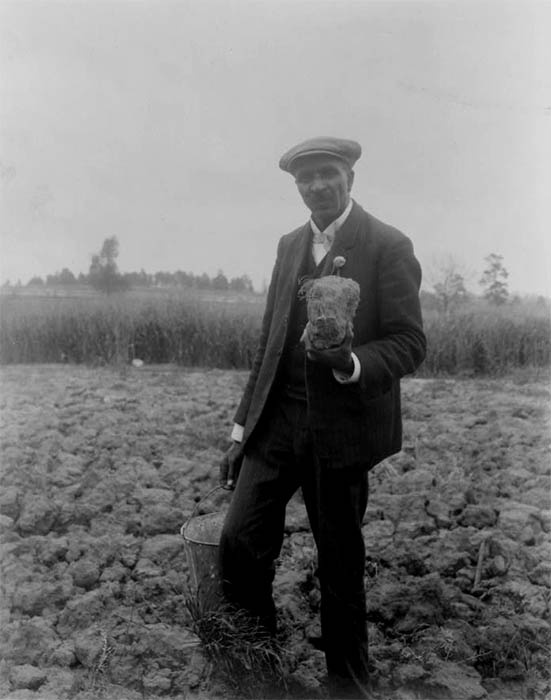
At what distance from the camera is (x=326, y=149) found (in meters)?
2.38

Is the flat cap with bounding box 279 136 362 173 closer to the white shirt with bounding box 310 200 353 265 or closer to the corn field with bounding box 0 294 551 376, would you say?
the white shirt with bounding box 310 200 353 265

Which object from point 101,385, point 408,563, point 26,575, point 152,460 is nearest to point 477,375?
point 101,385

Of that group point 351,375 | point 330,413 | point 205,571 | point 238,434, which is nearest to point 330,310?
point 351,375

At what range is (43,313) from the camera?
12.7 m

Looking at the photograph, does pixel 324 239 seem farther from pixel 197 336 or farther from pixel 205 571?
pixel 197 336

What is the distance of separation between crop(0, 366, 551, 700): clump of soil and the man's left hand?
4.04 ft

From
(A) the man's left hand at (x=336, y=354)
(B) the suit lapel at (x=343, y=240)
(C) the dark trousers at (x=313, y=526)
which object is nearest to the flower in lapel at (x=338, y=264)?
(B) the suit lapel at (x=343, y=240)

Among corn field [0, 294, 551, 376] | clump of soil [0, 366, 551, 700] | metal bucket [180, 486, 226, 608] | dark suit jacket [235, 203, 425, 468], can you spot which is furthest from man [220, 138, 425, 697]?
corn field [0, 294, 551, 376]

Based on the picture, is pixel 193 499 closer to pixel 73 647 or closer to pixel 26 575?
pixel 26 575

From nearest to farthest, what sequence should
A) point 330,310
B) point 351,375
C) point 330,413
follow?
point 330,310
point 351,375
point 330,413

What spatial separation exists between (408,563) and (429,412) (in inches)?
126

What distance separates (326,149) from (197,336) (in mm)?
9374

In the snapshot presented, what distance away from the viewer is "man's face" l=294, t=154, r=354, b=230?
2410 mm

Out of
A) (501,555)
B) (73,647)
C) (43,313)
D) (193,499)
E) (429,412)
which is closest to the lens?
(73,647)
